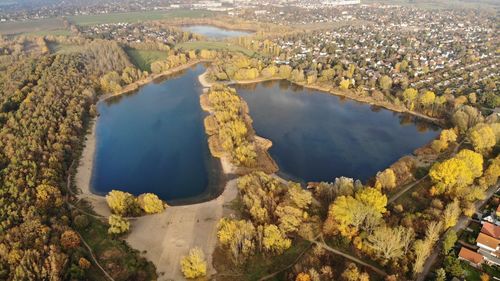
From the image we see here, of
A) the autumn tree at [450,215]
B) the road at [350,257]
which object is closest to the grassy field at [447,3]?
the autumn tree at [450,215]

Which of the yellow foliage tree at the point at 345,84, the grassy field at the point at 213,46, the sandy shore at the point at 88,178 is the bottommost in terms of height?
the sandy shore at the point at 88,178

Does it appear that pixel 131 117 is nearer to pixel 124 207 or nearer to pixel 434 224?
pixel 124 207

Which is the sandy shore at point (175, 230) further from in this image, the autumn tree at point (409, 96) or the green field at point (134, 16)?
the green field at point (134, 16)

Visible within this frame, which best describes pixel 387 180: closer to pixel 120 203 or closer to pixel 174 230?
pixel 174 230

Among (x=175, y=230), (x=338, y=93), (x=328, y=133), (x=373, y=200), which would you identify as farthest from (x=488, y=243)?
(x=338, y=93)

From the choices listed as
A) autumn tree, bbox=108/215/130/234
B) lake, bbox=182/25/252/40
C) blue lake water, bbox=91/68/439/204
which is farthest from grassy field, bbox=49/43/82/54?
autumn tree, bbox=108/215/130/234
